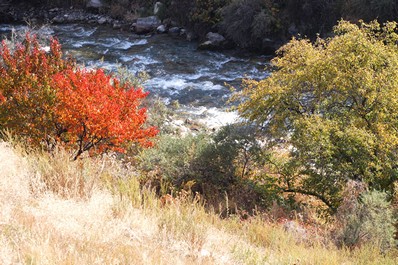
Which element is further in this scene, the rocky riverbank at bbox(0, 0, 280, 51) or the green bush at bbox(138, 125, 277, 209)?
the rocky riverbank at bbox(0, 0, 280, 51)

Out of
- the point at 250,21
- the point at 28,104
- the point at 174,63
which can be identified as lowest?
the point at 174,63

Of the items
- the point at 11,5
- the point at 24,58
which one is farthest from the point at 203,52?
the point at 11,5

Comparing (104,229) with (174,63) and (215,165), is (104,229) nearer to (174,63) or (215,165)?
(215,165)

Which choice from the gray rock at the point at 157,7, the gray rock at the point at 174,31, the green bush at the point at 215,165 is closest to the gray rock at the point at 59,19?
the gray rock at the point at 157,7

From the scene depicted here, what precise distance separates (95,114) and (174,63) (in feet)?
46.0

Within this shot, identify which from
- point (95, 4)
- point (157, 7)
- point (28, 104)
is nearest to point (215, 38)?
point (157, 7)

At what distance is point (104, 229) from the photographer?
407cm

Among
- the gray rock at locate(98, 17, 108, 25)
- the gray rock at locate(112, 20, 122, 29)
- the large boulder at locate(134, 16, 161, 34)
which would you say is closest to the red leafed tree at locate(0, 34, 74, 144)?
the large boulder at locate(134, 16, 161, 34)

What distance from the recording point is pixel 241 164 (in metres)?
9.87

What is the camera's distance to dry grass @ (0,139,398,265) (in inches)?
140

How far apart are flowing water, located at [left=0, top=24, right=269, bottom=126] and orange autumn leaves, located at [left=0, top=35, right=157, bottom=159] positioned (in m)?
6.11

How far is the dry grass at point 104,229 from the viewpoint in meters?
3.55

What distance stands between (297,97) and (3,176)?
6.75 metres

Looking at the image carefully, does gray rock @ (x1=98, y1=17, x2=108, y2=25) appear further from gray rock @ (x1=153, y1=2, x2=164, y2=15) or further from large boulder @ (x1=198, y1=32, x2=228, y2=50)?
large boulder @ (x1=198, y1=32, x2=228, y2=50)
